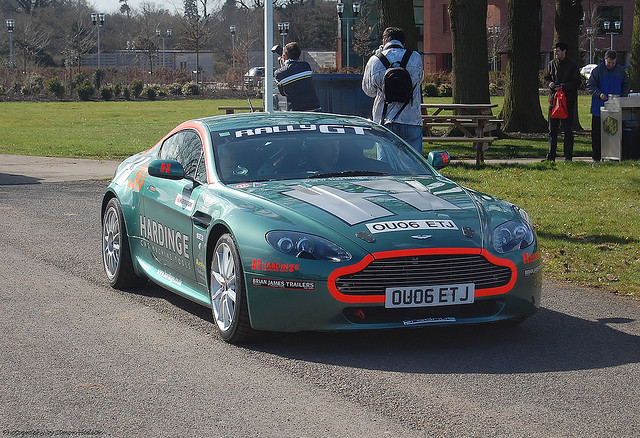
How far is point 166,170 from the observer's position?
7.40 meters

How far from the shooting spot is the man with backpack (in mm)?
11203

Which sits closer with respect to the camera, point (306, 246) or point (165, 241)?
point (306, 246)

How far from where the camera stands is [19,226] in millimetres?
11773

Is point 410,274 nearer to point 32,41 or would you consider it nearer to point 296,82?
point 296,82

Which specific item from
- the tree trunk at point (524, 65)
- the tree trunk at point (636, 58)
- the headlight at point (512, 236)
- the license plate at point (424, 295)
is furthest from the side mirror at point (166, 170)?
the tree trunk at point (636, 58)

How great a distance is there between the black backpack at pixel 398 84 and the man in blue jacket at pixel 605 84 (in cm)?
725

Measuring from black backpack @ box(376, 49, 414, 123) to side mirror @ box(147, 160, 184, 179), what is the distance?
166 inches

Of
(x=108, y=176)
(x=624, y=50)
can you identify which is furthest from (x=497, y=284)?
(x=624, y=50)

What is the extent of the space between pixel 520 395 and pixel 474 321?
1.08 meters

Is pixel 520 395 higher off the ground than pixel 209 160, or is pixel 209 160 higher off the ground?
pixel 209 160

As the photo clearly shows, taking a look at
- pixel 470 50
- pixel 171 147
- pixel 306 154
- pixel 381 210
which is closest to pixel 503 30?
pixel 470 50

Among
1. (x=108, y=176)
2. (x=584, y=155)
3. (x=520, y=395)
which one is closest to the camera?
(x=520, y=395)

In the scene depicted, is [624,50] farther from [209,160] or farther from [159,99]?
[209,160]

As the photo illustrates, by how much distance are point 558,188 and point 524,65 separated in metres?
10.6
